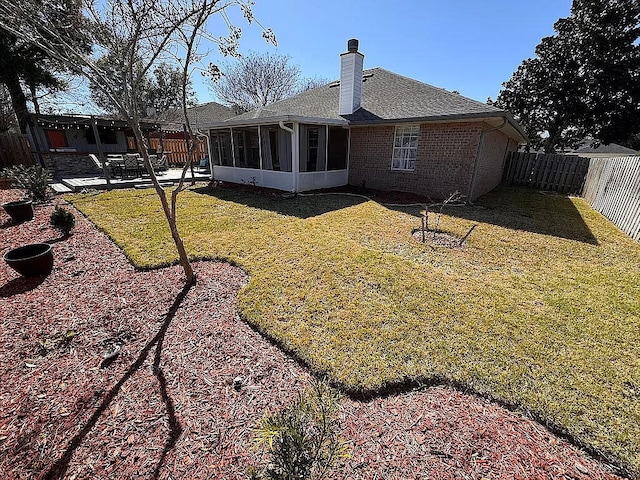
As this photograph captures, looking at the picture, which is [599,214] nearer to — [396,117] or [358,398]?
[396,117]

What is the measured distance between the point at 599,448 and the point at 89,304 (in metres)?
5.11

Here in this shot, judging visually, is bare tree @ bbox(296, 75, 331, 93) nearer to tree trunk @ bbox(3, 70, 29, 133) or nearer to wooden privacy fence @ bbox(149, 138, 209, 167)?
wooden privacy fence @ bbox(149, 138, 209, 167)

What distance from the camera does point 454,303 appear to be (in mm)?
3529

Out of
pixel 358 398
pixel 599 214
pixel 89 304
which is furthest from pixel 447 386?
pixel 599 214

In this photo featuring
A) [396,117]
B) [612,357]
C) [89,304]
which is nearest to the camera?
[612,357]

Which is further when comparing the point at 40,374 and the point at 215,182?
the point at 215,182

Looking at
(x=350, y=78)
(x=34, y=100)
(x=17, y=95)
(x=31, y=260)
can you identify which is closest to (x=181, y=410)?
(x=31, y=260)

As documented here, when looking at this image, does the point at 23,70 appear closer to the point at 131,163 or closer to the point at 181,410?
the point at 131,163

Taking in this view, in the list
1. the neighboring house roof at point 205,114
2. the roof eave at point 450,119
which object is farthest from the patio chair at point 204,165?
the roof eave at point 450,119

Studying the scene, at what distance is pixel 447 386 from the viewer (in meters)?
2.39

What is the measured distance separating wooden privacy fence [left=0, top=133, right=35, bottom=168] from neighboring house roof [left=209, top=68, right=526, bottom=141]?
9.47 metres

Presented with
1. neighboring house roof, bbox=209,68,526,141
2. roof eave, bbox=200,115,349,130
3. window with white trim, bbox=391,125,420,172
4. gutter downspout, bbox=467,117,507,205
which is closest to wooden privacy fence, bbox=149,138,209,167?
neighboring house roof, bbox=209,68,526,141

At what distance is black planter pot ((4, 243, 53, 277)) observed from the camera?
12.7 feet

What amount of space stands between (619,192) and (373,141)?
7417mm
